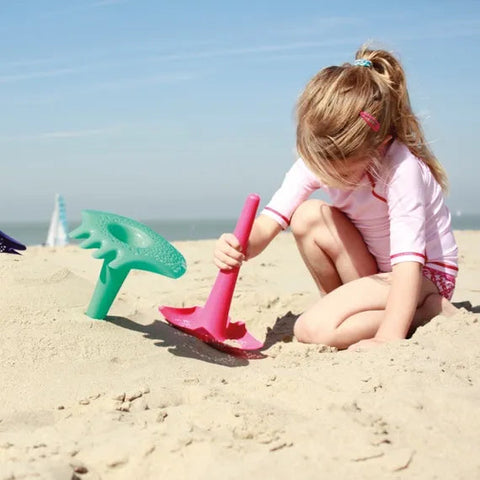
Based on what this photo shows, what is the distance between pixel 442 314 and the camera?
8.02 ft

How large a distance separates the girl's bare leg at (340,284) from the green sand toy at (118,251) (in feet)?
1.93

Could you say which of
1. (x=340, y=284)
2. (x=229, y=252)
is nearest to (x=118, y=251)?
(x=229, y=252)

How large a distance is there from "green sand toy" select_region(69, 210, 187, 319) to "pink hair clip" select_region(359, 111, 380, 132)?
0.74 meters

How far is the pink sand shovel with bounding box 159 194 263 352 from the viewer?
2.38 m

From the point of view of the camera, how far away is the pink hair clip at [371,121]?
221cm

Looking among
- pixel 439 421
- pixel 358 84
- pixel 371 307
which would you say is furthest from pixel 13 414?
pixel 358 84

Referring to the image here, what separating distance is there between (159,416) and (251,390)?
0.85 feet

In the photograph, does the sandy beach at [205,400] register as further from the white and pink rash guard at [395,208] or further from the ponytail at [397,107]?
the ponytail at [397,107]

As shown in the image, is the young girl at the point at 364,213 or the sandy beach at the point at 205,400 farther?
the young girl at the point at 364,213

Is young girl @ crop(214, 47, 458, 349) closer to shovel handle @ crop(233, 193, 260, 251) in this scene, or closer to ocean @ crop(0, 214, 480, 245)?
shovel handle @ crop(233, 193, 260, 251)

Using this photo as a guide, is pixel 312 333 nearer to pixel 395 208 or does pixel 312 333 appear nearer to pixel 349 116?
pixel 395 208

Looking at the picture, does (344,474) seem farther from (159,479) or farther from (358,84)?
(358,84)

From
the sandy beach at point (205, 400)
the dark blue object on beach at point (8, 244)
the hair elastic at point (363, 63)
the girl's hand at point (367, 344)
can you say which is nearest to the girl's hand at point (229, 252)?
the sandy beach at point (205, 400)

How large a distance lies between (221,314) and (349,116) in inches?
31.5
